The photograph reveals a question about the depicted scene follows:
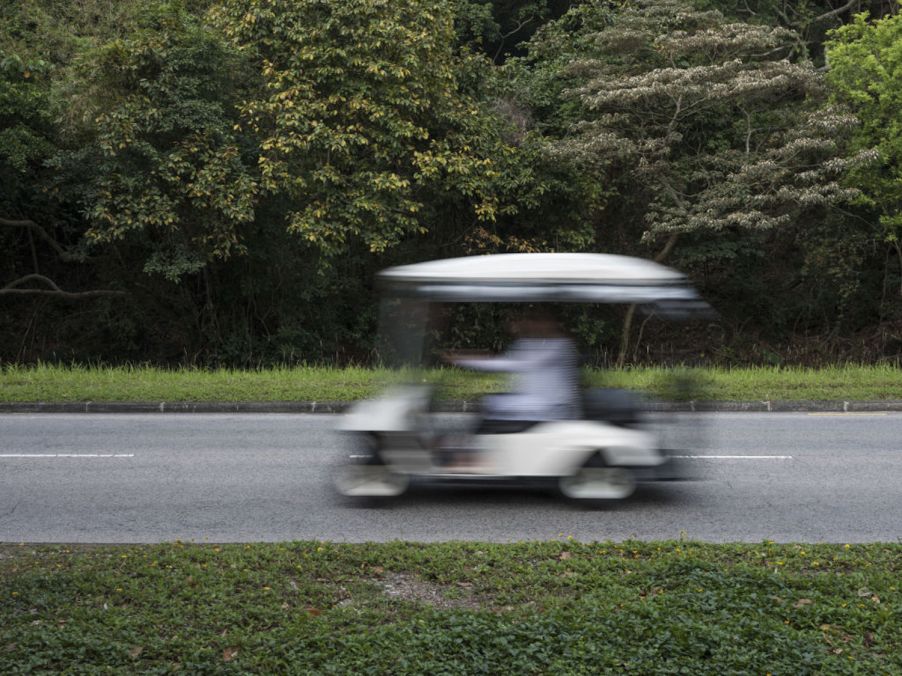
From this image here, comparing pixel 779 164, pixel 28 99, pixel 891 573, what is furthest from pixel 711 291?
pixel 891 573

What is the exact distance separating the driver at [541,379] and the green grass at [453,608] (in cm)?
180

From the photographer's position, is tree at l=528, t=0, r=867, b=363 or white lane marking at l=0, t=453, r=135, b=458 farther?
tree at l=528, t=0, r=867, b=363

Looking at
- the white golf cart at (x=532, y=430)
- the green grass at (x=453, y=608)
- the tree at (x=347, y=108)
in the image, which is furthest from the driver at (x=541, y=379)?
the tree at (x=347, y=108)

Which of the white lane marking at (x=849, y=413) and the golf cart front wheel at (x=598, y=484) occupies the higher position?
the golf cart front wheel at (x=598, y=484)

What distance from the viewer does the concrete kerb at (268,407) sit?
15.6m

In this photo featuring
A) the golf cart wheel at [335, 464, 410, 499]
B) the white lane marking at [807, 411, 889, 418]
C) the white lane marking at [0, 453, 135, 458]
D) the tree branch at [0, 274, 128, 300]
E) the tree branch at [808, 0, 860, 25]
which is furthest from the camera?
the tree branch at [808, 0, 860, 25]

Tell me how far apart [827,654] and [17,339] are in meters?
24.8

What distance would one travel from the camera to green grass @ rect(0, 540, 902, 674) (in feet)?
17.0

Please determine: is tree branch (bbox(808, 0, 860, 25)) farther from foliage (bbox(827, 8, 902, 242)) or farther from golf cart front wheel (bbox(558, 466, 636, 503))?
golf cart front wheel (bbox(558, 466, 636, 503))

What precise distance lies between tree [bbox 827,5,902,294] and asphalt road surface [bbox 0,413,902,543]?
1093 cm

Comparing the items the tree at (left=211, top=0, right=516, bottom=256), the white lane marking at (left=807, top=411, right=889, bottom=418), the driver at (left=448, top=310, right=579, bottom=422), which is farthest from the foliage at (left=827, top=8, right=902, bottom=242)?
the driver at (left=448, top=310, right=579, bottom=422)

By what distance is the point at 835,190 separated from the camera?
2189 centimetres

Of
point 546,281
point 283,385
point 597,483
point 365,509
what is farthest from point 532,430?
point 283,385

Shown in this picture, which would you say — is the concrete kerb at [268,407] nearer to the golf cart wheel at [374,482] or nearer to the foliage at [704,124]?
the golf cart wheel at [374,482]
